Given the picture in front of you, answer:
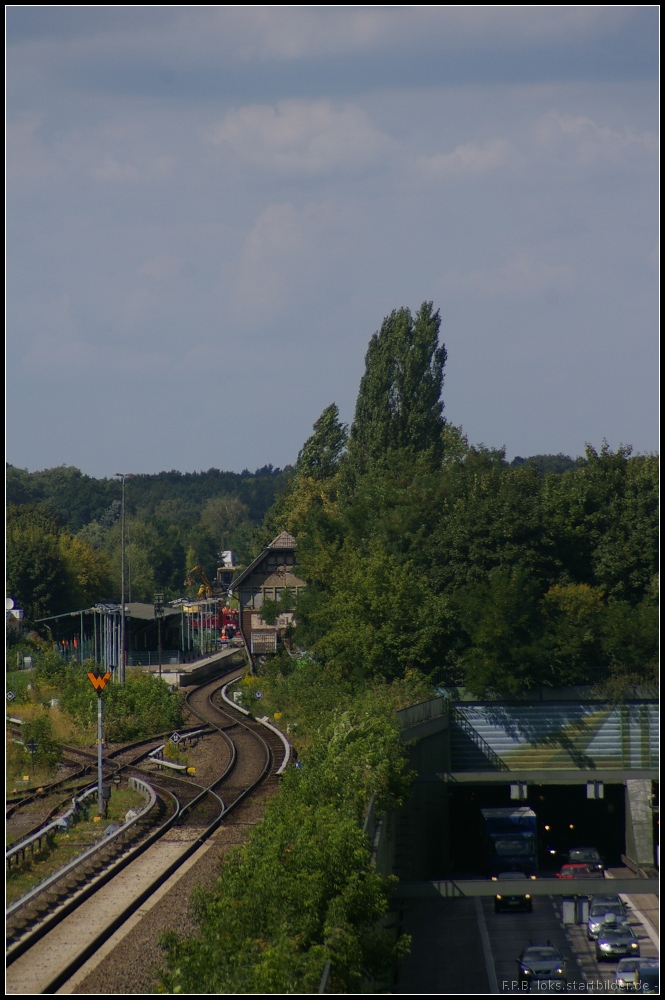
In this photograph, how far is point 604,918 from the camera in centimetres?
2683

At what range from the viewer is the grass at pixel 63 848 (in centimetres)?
1864

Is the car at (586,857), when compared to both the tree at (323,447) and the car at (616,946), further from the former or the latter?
the tree at (323,447)

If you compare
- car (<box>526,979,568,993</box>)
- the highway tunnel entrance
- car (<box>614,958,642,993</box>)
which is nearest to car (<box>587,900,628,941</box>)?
car (<box>614,958,642,993</box>)

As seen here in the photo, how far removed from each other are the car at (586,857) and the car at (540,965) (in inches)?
413

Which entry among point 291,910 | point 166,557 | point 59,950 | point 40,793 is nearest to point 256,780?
point 40,793

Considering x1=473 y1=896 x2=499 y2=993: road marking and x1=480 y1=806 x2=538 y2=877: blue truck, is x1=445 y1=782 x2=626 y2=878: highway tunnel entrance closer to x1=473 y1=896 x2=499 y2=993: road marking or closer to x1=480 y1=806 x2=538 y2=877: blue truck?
x1=480 y1=806 x2=538 y2=877: blue truck

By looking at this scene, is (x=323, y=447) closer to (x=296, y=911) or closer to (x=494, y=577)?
(x=494, y=577)

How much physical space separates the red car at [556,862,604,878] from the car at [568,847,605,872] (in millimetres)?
444

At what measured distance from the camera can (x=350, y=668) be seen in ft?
126

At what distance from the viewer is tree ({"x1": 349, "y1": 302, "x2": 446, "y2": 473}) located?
57562 mm

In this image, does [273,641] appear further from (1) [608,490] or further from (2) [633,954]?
(2) [633,954]

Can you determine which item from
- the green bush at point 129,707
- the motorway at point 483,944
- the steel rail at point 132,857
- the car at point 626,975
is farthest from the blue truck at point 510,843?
the green bush at point 129,707

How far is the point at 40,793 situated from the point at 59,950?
11.0 metres

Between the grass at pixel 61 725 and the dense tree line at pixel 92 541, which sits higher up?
the dense tree line at pixel 92 541
